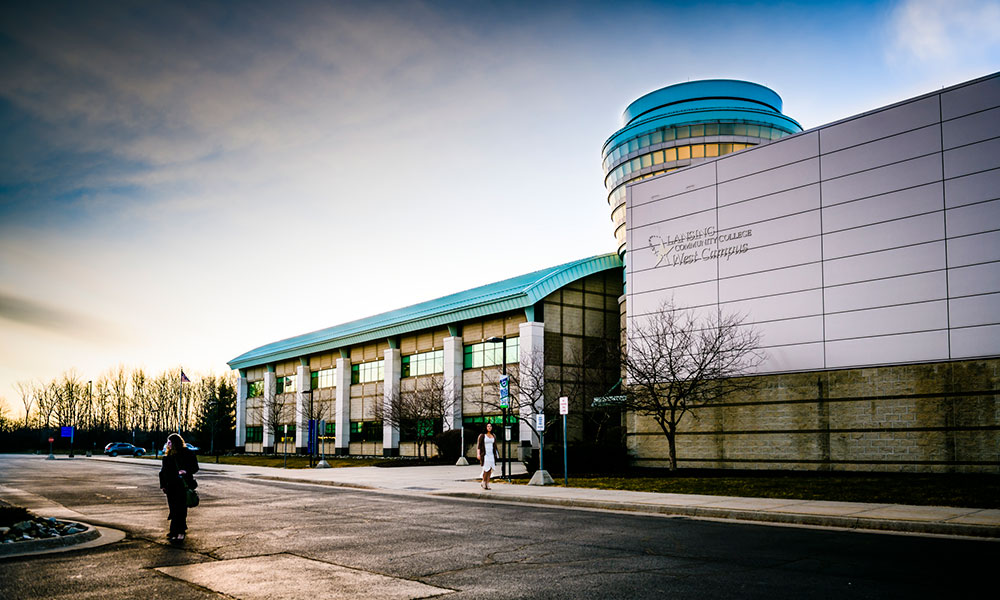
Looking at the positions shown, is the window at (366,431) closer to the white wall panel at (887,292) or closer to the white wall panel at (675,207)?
the white wall panel at (675,207)

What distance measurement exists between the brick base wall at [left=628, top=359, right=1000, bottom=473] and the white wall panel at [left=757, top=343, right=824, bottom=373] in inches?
13.5

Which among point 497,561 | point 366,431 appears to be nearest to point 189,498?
point 497,561

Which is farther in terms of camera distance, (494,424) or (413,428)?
(413,428)

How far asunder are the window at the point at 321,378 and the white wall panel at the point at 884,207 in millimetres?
50630

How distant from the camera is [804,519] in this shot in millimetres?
14219

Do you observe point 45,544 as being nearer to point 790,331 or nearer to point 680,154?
point 790,331

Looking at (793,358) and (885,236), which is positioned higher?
(885,236)

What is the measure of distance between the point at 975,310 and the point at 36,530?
86.2 ft

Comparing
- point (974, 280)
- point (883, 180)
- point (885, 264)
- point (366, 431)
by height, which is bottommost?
point (366, 431)

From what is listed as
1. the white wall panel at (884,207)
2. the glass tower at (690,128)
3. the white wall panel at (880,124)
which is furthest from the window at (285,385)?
the white wall panel at (880,124)

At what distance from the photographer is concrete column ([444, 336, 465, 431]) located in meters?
50.9

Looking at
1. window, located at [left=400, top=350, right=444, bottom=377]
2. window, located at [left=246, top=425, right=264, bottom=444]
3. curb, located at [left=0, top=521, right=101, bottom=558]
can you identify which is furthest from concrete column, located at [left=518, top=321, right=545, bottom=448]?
window, located at [left=246, top=425, right=264, bottom=444]

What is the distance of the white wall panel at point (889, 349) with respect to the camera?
25.2 m

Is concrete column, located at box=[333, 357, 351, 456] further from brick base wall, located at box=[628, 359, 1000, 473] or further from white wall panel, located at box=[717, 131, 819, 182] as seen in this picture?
white wall panel, located at box=[717, 131, 819, 182]
